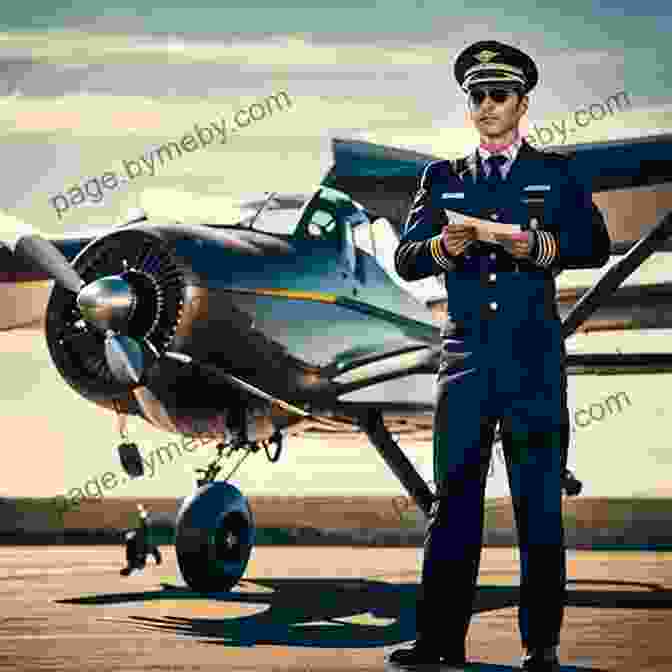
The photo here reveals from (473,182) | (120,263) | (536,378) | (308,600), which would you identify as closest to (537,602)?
(536,378)

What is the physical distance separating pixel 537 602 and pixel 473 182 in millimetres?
1576

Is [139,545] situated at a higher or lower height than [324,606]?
higher

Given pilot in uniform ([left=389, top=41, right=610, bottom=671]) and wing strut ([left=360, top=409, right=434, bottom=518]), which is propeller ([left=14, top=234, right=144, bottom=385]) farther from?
pilot in uniform ([left=389, top=41, right=610, bottom=671])

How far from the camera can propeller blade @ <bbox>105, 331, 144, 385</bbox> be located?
11.6m

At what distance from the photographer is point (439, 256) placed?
21.7ft

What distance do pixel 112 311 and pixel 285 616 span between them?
7.72 feet

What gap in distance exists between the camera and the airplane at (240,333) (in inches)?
466

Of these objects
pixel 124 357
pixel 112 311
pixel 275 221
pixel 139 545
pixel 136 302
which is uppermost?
pixel 275 221

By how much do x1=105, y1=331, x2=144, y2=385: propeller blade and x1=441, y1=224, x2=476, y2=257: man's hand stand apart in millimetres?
5352

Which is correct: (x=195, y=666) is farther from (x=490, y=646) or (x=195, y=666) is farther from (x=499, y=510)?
(x=499, y=510)

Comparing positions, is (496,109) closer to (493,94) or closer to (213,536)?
(493,94)

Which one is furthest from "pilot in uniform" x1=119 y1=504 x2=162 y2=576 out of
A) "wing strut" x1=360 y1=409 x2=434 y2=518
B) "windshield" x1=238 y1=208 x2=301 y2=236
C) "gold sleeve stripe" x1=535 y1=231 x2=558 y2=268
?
"gold sleeve stripe" x1=535 y1=231 x2=558 y2=268

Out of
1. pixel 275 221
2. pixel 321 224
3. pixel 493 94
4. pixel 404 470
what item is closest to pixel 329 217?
pixel 321 224

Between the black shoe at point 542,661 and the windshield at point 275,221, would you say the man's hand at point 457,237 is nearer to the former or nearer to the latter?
the black shoe at point 542,661
